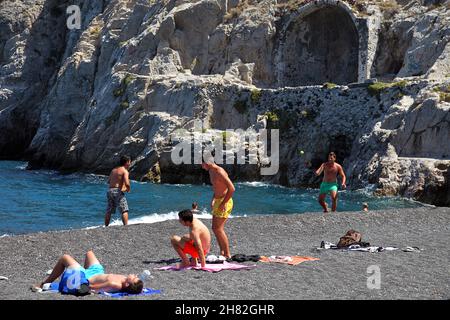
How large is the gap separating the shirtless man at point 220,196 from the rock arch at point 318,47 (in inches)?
1199

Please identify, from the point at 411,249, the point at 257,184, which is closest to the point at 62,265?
the point at 411,249

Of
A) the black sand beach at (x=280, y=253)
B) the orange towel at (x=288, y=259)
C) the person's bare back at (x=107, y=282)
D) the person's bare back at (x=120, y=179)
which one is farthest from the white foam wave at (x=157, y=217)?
the person's bare back at (x=107, y=282)

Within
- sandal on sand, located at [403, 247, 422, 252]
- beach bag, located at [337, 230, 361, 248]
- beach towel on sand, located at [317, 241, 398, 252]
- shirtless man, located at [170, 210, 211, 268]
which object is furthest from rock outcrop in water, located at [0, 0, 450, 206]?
shirtless man, located at [170, 210, 211, 268]

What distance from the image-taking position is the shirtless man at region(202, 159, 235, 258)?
13.3 meters

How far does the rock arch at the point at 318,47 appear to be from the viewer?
142ft

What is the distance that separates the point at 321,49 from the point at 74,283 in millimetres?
37136

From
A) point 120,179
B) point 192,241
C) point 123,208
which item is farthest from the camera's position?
point 123,208

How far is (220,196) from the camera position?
44.1 feet

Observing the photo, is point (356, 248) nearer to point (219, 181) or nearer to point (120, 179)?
point (219, 181)

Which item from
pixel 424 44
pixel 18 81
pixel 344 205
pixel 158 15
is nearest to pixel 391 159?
pixel 344 205

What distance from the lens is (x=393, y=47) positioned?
3981 cm

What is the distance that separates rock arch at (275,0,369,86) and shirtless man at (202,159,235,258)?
30458 mm
